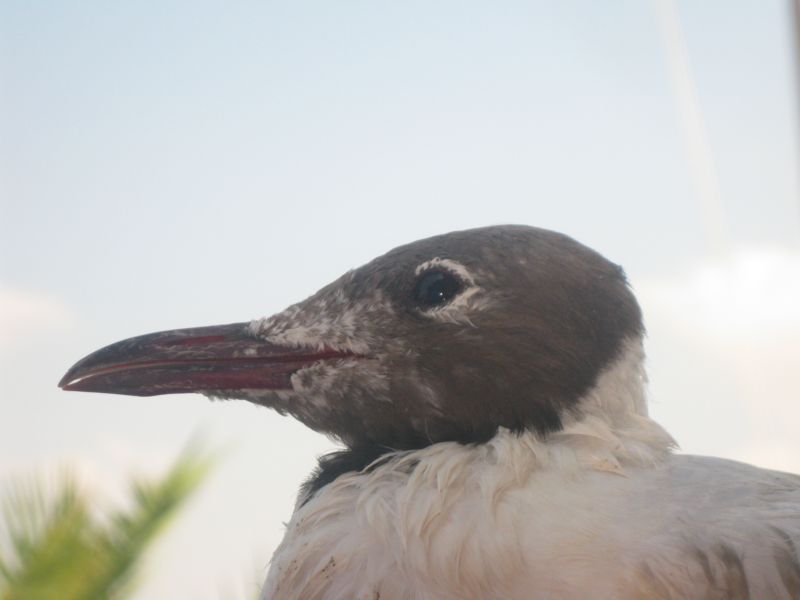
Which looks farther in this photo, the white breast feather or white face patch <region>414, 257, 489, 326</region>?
white face patch <region>414, 257, 489, 326</region>

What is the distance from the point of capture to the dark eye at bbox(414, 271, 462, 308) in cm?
206

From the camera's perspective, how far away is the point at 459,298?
2.05m

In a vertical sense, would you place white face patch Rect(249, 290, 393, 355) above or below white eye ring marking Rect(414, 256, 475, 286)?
below

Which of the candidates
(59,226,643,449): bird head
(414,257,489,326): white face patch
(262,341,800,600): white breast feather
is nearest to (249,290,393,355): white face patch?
(59,226,643,449): bird head

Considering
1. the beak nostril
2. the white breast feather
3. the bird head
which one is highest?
the beak nostril

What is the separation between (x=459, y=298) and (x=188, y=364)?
1.82ft

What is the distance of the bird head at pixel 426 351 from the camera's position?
199 cm

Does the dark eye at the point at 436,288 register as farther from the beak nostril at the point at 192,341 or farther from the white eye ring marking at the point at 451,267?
the beak nostril at the point at 192,341

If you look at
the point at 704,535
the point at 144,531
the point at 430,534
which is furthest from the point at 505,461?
the point at 144,531

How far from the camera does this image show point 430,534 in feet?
5.68

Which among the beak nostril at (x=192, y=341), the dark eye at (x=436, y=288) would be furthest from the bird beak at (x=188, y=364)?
the dark eye at (x=436, y=288)

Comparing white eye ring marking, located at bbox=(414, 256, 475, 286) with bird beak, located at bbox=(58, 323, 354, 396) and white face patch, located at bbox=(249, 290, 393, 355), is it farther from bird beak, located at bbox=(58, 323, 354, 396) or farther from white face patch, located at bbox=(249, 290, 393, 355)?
bird beak, located at bbox=(58, 323, 354, 396)

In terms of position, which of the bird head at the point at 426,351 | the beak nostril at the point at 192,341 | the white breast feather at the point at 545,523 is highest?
the beak nostril at the point at 192,341

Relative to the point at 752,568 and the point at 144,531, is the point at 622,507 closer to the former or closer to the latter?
the point at 752,568
